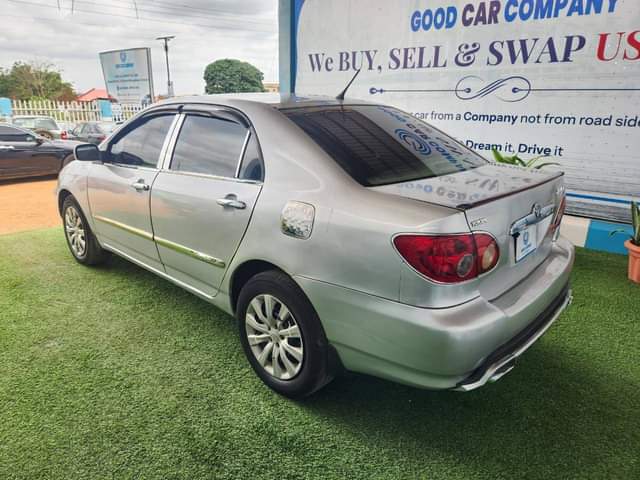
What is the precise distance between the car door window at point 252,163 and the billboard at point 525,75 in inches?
143

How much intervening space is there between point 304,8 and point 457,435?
597cm

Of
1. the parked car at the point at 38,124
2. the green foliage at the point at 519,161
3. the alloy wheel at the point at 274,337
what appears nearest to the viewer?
the alloy wheel at the point at 274,337

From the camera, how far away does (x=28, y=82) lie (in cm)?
3750

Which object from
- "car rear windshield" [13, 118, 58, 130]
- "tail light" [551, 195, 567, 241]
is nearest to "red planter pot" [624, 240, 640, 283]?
"tail light" [551, 195, 567, 241]

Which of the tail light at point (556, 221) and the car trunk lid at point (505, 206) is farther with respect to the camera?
the tail light at point (556, 221)

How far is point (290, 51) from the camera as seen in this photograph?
6.57 m

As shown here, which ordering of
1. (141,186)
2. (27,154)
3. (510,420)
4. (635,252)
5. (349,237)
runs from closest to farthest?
(349,237) < (510,420) < (141,186) < (635,252) < (27,154)

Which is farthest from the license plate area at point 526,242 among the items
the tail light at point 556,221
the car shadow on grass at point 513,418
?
the car shadow on grass at point 513,418

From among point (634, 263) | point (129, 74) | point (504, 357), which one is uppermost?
point (129, 74)

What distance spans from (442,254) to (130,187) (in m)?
2.20

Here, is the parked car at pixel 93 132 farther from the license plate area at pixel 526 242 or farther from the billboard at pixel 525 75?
the license plate area at pixel 526 242

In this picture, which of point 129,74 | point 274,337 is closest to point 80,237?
point 274,337

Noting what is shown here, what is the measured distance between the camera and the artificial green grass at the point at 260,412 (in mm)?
1846

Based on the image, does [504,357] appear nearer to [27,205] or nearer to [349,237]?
[349,237]
